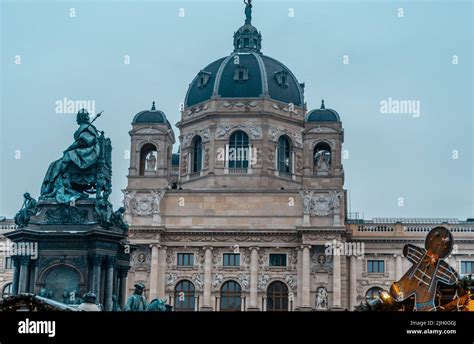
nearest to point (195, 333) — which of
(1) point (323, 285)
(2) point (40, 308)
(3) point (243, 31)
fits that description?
(2) point (40, 308)

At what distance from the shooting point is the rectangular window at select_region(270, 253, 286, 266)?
80312mm

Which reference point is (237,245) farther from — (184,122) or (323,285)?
(184,122)

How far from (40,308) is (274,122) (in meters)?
63.1

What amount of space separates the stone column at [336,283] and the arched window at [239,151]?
12876 mm

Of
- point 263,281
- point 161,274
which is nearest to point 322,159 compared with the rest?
point 263,281

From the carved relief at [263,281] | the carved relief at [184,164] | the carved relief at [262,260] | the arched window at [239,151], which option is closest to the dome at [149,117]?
the carved relief at [184,164]

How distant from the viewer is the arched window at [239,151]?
87.6 m

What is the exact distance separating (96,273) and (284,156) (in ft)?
188

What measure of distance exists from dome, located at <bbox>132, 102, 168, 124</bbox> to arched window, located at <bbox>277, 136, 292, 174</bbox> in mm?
10266

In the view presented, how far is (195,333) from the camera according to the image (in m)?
20.7

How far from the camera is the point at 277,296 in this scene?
7975cm

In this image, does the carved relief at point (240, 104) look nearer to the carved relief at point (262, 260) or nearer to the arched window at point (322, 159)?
the arched window at point (322, 159)

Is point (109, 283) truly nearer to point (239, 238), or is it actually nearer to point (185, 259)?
point (239, 238)

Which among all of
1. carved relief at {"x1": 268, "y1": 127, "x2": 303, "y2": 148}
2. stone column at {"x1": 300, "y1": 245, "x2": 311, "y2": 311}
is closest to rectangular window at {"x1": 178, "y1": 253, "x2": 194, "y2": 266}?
stone column at {"x1": 300, "y1": 245, "x2": 311, "y2": 311}
